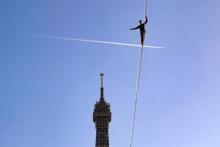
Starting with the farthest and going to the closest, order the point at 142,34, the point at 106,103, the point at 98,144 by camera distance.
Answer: the point at 106,103
the point at 98,144
the point at 142,34

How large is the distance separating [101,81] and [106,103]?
24.4ft

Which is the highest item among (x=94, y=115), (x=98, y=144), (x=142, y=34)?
(x=94, y=115)

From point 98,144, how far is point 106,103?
14.3 m

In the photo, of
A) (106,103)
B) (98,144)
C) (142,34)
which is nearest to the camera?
(142,34)

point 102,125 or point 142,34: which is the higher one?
point 102,125

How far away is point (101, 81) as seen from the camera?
145 meters

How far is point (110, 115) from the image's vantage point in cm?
14012

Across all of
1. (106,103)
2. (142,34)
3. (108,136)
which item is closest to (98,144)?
(108,136)

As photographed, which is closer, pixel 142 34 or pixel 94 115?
pixel 142 34

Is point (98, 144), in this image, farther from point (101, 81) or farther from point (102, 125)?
point (101, 81)

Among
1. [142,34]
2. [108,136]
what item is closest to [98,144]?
[108,136]

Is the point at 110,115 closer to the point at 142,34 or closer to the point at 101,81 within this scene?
the point at 101,81

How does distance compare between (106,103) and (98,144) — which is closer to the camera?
(98,144)

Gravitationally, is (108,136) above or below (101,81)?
below
